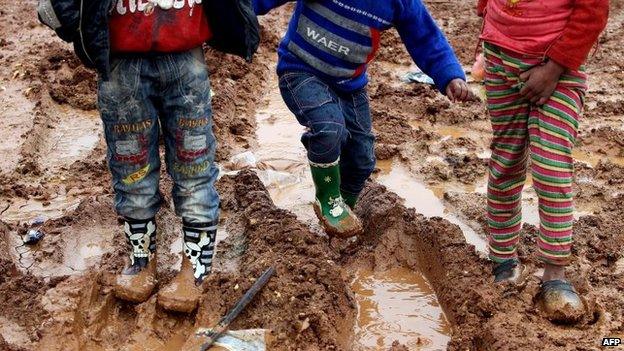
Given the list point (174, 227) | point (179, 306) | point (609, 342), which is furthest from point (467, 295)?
point (174, 227)

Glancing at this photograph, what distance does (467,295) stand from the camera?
3.39 metres

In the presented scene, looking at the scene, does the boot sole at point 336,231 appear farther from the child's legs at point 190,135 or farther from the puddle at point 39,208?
the puddle at point 39,208

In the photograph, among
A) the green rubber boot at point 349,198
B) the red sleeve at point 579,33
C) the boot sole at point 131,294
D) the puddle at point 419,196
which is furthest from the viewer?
the puddle at point 419,196

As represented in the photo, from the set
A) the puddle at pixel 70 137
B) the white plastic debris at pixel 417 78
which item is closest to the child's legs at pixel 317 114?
the puddle at pixel 70 137

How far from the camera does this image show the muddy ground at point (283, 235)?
322 centimetres

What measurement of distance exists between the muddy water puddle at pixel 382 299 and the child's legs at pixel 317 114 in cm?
67

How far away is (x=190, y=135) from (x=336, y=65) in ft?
2.71

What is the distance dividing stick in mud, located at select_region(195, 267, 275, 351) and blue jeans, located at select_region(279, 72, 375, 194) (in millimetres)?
664

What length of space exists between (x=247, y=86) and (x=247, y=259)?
2.76 m

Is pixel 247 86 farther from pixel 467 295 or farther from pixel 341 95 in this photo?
pixel 467 295

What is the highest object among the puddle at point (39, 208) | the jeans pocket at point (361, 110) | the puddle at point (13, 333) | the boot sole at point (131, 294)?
the jeans pocket at point (361, 110)

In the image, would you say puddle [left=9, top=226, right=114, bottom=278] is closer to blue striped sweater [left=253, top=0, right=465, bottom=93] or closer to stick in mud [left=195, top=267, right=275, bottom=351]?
stick in mud [left=195, top=267, right=275, bottom=351]

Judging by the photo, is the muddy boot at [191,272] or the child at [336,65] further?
the child at [336,65]

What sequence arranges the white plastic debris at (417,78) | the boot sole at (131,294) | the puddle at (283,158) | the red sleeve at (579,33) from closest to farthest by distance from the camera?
the red sleeve at (579,33) → the boot sole at (131,294) → the puddle at (283,158) → the white plastic debris at (417,78)
